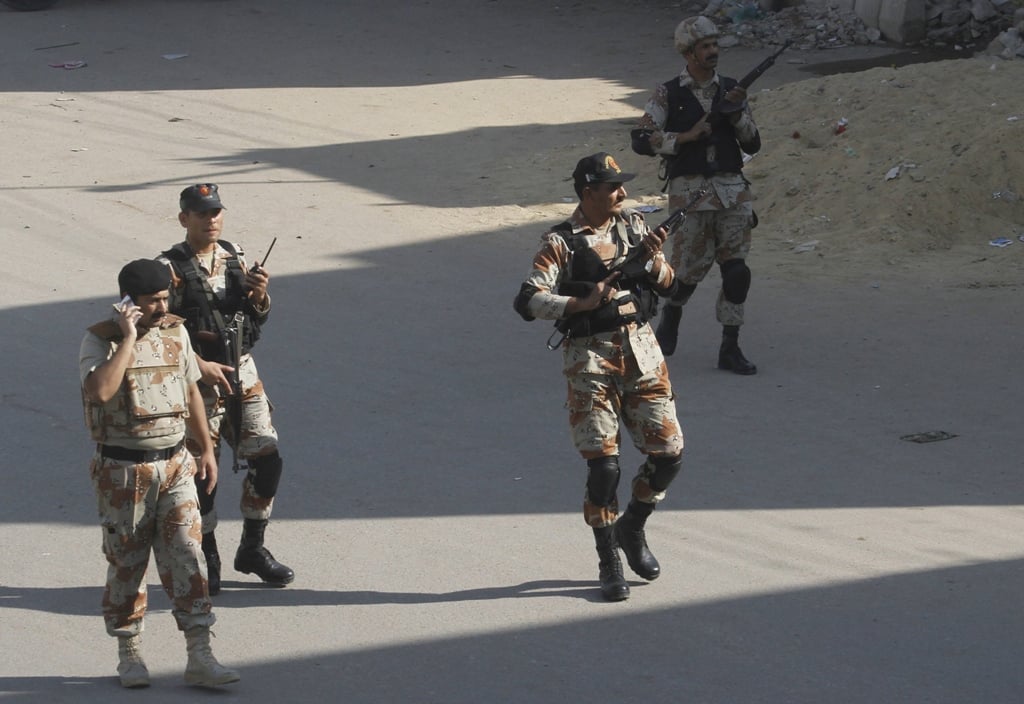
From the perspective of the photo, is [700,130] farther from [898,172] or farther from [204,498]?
[898,172]

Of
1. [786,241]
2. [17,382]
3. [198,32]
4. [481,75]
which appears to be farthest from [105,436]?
[198,32]

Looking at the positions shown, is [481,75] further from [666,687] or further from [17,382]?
[666,687]

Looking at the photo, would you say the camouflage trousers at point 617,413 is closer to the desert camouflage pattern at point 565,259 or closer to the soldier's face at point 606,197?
the desert camouflage pattern at point 565,259

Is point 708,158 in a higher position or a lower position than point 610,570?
higher

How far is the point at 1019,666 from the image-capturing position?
554 cm

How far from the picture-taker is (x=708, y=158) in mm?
9453

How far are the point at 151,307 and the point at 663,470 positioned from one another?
2256 millimetres

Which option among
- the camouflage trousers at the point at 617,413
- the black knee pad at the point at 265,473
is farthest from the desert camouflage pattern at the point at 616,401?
the black knee pad at the point at 265,473

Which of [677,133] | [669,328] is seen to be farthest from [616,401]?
[669,328]

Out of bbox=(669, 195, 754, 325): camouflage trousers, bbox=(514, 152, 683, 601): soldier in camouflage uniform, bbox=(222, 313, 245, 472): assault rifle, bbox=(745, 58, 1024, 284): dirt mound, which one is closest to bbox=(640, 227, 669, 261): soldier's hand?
bbox=(514, 152, 683, 601): soldier in camouflage uniform

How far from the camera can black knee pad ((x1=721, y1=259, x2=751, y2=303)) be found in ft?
31.4

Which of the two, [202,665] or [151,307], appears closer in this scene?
[151,307]

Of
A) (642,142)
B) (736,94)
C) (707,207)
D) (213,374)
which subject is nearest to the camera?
(213,374)

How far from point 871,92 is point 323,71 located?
869 cm
